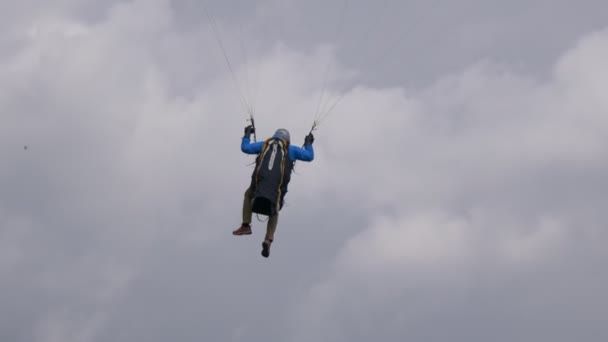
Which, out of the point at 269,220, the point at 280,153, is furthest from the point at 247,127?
the point at 269,220

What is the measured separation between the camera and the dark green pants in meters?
16.7

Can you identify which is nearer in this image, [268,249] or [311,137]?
[268,249]

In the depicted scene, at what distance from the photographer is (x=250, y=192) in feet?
55.4

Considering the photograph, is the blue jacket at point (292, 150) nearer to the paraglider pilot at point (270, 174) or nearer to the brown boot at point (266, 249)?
the paraglider pilot at point (270, 174)

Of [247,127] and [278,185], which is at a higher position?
[247,127]

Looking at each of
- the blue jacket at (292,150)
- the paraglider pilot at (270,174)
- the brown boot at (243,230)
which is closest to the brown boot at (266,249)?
the paraglider pilot at (270,174)

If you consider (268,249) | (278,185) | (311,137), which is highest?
(311,137)

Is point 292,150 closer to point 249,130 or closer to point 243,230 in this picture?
point 249,130

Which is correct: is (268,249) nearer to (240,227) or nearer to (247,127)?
(240,227)

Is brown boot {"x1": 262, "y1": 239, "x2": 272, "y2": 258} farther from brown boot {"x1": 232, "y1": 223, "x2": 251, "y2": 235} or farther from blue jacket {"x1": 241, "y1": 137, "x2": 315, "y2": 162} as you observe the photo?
blue jacket {"x1": 241, "y1": 137, "x2": 315, "y2": 162}

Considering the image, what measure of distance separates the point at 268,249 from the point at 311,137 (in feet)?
9.27

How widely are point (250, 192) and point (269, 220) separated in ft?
2.40

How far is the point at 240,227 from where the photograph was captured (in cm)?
1705

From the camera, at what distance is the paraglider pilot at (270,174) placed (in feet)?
53.7
